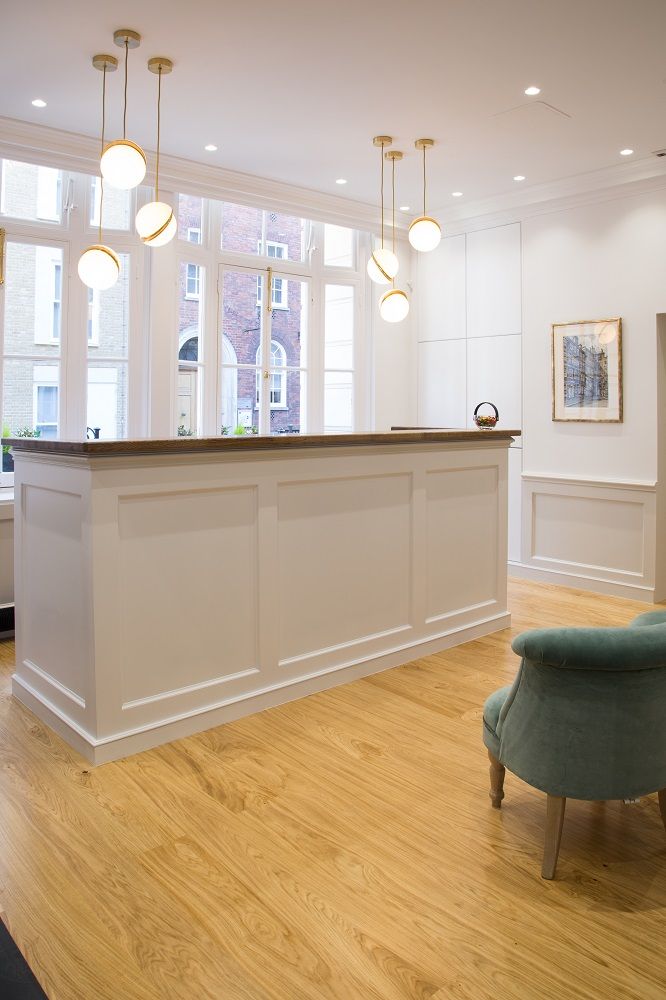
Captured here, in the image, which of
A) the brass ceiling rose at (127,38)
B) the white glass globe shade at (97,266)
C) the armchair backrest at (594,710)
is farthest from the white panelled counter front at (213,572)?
the brass ceiling rose at (127,38)

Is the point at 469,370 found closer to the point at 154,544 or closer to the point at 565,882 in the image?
the point at 154,544

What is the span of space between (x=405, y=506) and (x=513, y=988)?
2430 millimetres

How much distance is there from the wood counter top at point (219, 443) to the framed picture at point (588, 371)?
6.42ft

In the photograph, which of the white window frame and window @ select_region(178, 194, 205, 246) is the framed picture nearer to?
window @ select_region(178, 194, 205, 246)

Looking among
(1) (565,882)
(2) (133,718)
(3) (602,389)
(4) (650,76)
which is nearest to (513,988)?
(1) (565,882)

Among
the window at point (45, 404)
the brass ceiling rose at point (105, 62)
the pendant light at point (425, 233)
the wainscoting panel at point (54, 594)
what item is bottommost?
the wainscoting panel at point (54, 594)

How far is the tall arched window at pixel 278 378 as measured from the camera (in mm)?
6230

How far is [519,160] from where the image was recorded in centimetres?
524

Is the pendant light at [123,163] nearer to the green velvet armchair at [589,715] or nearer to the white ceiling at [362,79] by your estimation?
the white ceiling at [362,79]

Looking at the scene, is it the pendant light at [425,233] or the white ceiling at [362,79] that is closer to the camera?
the white ceiling at [362,79]

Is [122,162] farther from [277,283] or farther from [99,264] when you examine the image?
[277,283]

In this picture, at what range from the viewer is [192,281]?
18.8 feet

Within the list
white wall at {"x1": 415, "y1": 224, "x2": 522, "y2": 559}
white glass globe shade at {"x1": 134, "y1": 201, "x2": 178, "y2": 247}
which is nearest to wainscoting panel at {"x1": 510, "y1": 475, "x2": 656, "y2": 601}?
white wall at {"x1": 415, "y1": 224, "x2": 522, "y2": 559}

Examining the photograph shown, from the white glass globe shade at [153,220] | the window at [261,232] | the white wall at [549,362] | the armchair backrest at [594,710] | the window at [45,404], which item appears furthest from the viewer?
the window at [261,232]
